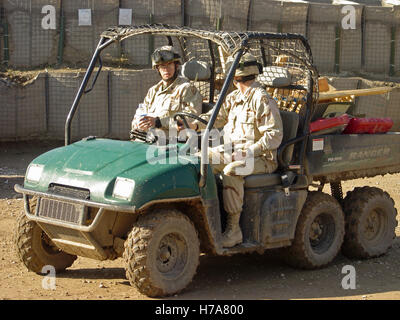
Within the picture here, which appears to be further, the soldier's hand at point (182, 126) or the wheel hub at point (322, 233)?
the wheel hub at point (322, 233)

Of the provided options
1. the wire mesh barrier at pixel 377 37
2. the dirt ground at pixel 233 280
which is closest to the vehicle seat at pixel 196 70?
the dirt ground at pixel 233 280

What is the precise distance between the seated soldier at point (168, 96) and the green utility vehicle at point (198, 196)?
0.17m

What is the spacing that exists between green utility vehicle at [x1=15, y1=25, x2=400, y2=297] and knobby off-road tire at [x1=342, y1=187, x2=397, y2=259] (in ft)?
0.05

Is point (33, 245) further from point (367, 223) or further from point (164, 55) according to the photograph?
point (367, 223)

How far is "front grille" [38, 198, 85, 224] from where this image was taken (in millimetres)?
8141

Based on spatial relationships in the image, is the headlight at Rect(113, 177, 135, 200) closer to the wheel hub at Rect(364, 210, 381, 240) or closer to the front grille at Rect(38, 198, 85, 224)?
the front grille at Rect(38, 198, 85, 224)

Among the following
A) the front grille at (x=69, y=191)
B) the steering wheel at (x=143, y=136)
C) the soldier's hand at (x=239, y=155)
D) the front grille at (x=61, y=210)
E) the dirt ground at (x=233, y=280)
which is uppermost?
the steering wheel at (x=143, y=136)

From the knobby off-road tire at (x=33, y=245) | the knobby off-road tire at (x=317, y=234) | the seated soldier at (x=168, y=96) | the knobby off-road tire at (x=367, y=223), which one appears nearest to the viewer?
the knobby off-road tire at (x=33, y=245)

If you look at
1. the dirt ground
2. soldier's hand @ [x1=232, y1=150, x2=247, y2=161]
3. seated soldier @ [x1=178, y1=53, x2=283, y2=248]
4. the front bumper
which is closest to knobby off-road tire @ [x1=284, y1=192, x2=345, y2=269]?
the dirt ground

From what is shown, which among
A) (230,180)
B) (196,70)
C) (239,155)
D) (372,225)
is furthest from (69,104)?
(230,180)

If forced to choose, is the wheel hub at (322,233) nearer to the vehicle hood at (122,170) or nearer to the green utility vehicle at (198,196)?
the green utility vehicle at (198,196)

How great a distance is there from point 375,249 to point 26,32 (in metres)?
9.81

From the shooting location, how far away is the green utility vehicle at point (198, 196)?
26.5ft
